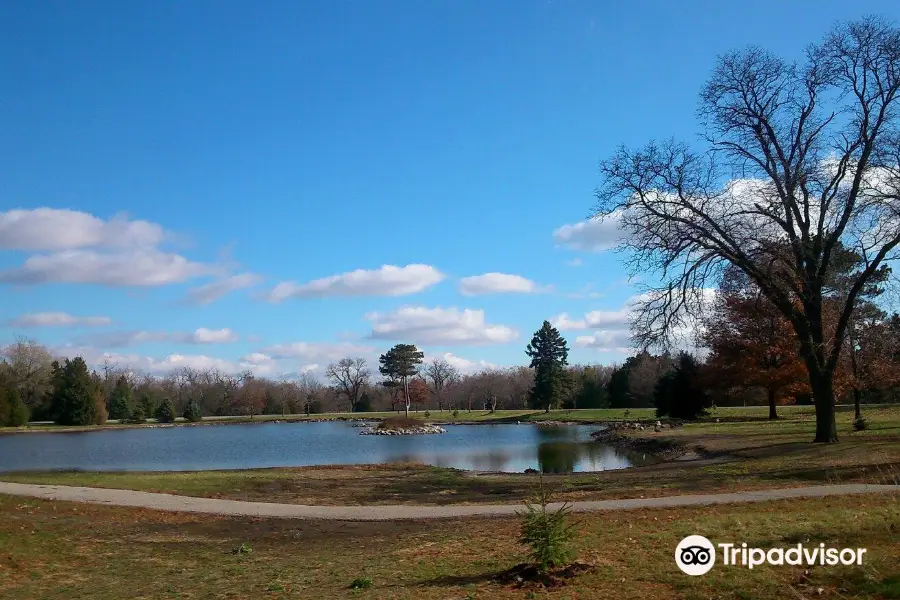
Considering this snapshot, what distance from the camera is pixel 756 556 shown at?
768 cm

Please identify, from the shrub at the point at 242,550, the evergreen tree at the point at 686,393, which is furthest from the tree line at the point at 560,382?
the shrub at the point at 242,550

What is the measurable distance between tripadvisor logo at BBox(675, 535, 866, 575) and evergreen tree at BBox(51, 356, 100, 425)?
263 ft

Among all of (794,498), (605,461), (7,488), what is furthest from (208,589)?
(605,461)

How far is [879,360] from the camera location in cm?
3269

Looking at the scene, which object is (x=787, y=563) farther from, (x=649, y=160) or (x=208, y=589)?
(x=649, y=160)

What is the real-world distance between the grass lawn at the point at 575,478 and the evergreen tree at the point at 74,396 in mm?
59267

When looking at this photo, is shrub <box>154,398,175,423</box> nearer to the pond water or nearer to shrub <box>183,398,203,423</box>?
shrub <box>183,398,203,423</box>

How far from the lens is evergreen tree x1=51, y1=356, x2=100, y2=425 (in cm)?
7456

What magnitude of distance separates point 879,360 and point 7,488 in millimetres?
36057

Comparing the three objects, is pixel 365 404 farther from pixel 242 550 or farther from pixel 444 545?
pixel 444 545

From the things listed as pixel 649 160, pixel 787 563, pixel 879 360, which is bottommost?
pixel 787 563

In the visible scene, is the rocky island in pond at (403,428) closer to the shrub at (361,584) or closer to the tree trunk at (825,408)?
the tree trunk at (825,408)

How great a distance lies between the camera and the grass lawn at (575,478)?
52.9 feet

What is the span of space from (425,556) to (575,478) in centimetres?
1201
